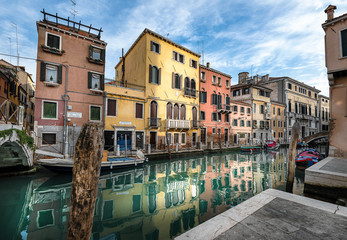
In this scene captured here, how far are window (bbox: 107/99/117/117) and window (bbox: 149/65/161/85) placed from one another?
13.7ft

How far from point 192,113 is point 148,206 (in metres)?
14.7

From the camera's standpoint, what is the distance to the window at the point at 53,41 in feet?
38.9

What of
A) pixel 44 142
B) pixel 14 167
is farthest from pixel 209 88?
pixel 14 167

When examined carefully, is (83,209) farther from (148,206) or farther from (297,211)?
(148,206)

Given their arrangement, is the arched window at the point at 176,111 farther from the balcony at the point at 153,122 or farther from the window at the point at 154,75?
the window at the point at 154,75

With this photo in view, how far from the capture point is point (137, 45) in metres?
17.8

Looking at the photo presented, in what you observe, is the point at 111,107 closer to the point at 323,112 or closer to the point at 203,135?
the point at 203,135

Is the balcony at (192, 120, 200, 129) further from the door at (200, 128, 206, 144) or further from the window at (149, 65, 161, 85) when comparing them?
the window at (149, 65, 161, 85)

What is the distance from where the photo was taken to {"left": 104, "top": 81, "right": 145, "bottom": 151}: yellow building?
1395 cm

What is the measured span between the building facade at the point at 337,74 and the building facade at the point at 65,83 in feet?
49.4

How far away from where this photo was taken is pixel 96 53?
1400 centimetres

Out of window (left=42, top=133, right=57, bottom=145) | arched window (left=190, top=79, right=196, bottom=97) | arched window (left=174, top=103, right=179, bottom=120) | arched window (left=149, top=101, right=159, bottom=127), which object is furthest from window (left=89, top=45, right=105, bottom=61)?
arched window (left=190, top=79, right=196, bottom=97)

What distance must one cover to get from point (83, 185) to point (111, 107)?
42.1 ft

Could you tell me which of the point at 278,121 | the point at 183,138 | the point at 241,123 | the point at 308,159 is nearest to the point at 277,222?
the point at 308,159
